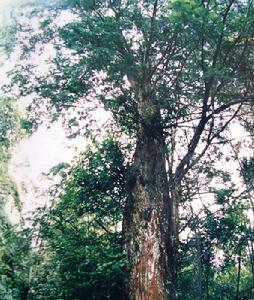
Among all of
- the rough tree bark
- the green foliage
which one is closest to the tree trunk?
the rough tree bark

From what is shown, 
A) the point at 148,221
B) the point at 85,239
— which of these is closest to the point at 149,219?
the point at 148,221

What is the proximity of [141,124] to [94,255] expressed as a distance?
2712 mm

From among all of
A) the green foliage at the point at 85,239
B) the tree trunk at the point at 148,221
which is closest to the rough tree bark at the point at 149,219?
the tree trunk at the point at 148,221

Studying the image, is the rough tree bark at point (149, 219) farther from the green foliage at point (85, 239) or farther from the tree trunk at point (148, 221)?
the green foliage at point (85, 239)

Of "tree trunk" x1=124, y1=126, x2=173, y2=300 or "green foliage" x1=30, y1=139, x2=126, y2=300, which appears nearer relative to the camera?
"tree trunk" x1=124, y1=126, x2=173, y2=300

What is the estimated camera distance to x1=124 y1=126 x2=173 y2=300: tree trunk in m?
6.28

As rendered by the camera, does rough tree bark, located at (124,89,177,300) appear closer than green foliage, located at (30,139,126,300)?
Yes

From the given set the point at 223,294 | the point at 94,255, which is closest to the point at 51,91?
the point at 94,255

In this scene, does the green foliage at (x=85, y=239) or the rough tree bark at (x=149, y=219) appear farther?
the green foliage at (x=85, y=239)

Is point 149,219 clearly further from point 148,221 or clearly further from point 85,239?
point 85,239

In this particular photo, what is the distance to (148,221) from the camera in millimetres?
6809

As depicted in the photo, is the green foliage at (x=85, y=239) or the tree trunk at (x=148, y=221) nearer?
the tree trunk at (x=148, y=221)

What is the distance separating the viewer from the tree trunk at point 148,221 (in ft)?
20.6

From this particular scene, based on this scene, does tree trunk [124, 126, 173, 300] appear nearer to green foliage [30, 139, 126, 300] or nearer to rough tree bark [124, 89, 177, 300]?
rough tree bark [124, 89, 177, 300]
